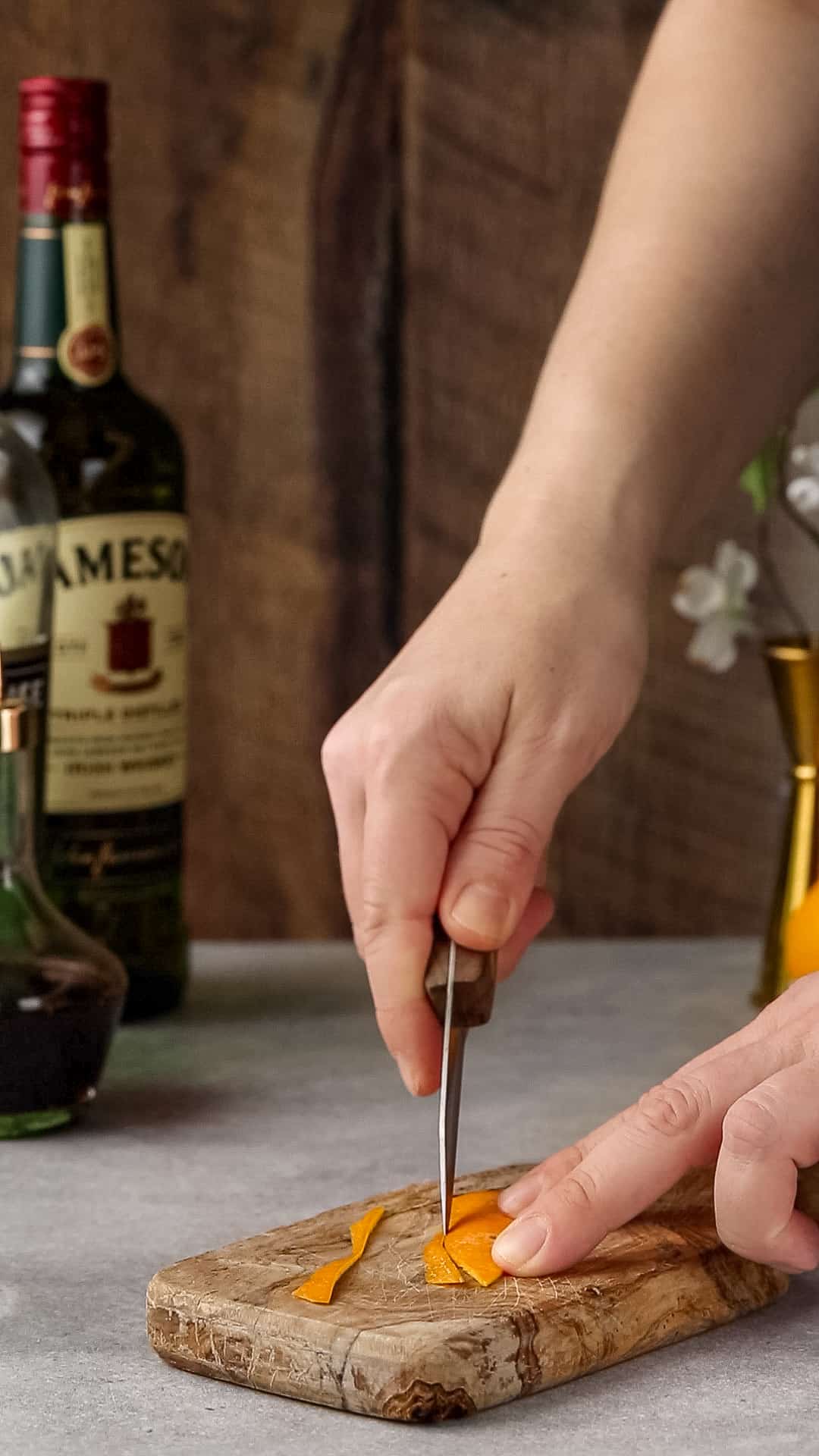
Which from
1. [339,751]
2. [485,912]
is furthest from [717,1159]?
[339,751]

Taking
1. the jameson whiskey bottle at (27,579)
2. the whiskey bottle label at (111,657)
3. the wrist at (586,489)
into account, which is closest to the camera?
the wrist at (586,489)

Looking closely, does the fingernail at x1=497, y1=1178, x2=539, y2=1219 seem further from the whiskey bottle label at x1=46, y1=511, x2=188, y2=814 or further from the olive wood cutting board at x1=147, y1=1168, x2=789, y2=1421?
the whiskey bottle label at x1=46, y1=511, x2=188, y2=814

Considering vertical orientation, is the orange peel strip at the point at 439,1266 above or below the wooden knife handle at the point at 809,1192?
above

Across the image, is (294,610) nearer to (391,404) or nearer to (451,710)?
(391,404)

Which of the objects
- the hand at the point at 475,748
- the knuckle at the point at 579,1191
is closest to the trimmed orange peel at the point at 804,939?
the hand at the point at 475,748

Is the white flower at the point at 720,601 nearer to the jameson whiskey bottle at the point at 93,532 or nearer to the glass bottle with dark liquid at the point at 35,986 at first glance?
the jameson whiskey bottle at the point at 93,532

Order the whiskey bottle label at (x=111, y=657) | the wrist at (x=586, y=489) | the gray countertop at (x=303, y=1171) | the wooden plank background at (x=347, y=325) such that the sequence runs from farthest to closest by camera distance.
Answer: the wooden plank background at (x=347, y=325)
the whiskey bottle label at (x=111, y=657)
the wrist at (x=586, y=489)
the gray countertop at (x=303, y=1171)
